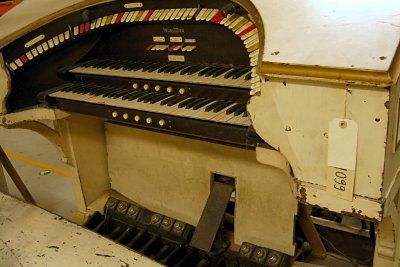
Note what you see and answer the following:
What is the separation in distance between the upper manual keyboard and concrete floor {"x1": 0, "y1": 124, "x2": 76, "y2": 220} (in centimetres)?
111

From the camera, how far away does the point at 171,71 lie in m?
1.44

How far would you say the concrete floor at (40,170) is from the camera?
2652mm

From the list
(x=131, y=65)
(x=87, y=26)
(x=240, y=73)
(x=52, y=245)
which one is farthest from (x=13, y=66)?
(x=240, y=73)

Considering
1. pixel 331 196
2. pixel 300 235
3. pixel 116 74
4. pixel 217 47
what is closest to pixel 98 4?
pixel 116 74

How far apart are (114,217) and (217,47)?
3.61 ft

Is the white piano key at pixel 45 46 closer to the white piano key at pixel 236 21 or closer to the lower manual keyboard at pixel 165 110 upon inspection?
the lower manual keyboard at pixel 165 110

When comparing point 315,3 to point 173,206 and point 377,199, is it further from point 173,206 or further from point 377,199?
point 173,206

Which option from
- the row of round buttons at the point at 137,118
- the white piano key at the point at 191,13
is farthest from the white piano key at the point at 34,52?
the white piano key at the point at 191,13

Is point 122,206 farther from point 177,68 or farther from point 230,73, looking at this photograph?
point 230,73

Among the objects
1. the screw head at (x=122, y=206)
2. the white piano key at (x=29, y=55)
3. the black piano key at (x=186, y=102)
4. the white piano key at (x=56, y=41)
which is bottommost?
the screw head at (x=122, y=206)

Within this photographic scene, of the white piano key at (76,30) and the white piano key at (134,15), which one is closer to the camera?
the white piano key at (134,15)

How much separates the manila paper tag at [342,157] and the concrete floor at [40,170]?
1922 mm

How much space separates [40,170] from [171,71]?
219cm

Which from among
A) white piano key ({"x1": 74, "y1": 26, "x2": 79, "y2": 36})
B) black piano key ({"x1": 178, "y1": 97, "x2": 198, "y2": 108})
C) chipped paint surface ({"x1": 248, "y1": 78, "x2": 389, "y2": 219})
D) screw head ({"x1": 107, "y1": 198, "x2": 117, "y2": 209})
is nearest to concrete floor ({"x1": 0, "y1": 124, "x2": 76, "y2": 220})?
screw head ({"x1": 107, "y1": 198, "x2": 117, "y2": 209})
